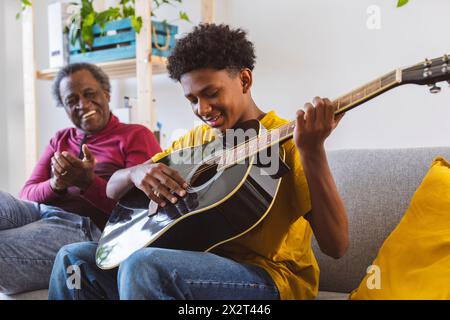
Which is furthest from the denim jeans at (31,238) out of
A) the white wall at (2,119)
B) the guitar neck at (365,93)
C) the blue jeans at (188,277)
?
the white wall at (2,119)

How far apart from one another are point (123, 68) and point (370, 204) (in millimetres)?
1422

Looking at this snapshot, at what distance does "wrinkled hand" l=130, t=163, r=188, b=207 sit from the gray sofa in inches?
18.0

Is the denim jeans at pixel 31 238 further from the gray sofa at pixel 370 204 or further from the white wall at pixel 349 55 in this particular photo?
the white wall at pixel 349 55

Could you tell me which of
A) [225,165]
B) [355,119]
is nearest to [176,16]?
[355,119]

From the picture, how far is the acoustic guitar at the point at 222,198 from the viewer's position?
98 centimetres

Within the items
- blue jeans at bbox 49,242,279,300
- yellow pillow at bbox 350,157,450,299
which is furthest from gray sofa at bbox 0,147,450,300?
blue jeans at bbox 49,242,279,300

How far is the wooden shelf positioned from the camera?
7.19ft

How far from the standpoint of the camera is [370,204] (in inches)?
52.2

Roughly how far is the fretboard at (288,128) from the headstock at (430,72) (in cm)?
2

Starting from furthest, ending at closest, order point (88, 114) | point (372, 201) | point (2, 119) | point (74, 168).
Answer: point (2, 119), point (88, 114), point (74, 168), point (372, 201)

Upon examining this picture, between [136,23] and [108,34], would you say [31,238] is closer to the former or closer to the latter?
[136,23]

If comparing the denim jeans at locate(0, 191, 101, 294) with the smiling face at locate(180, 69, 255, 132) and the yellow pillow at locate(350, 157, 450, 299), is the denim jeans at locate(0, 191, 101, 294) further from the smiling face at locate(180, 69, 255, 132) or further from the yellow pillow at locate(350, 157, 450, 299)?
the yellow pillow at locate(350, 157, 450, 299)

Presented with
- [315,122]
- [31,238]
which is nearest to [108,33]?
[31,238]
